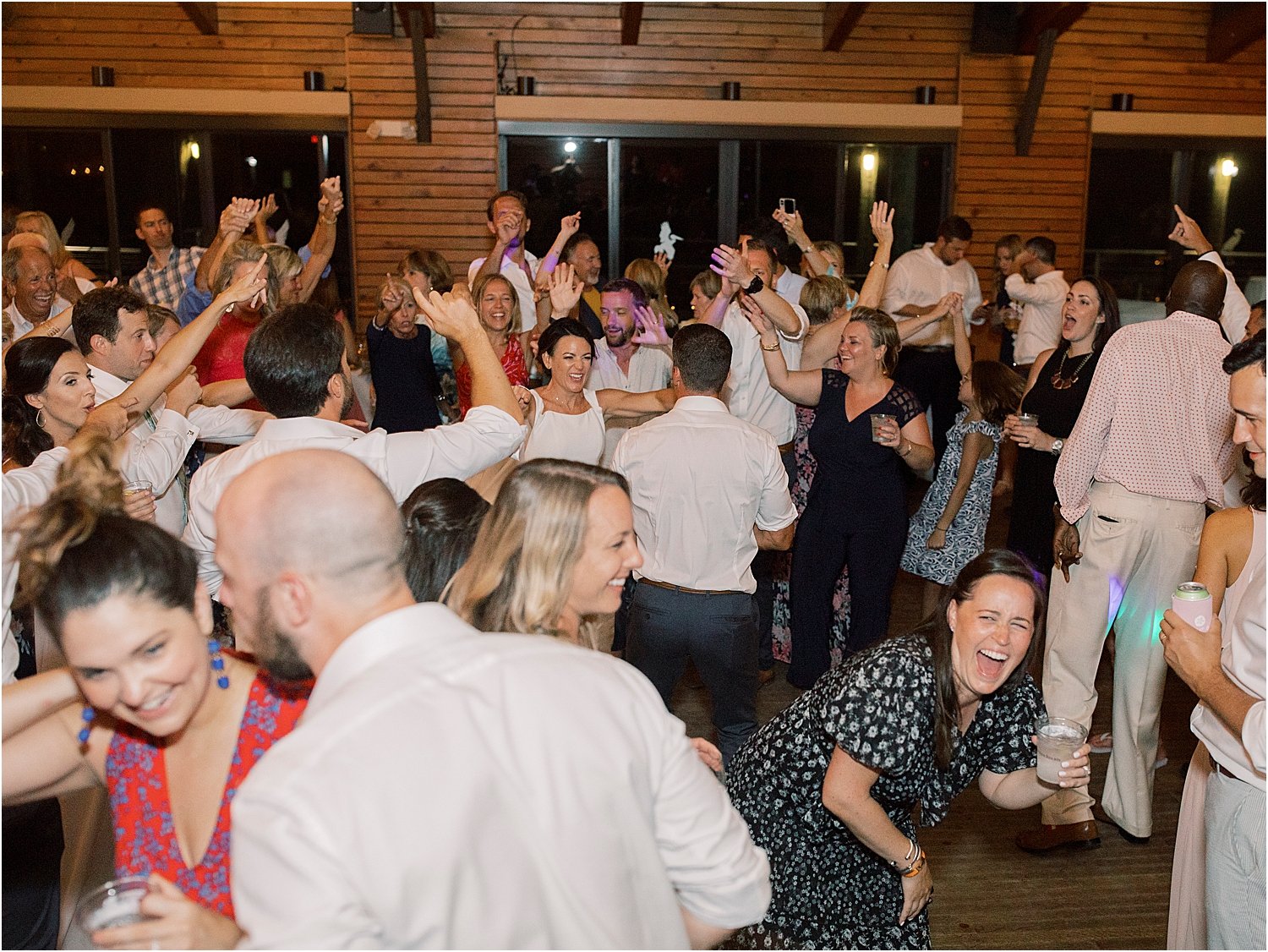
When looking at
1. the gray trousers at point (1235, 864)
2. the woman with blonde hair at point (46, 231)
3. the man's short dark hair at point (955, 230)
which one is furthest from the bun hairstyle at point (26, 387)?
the man's short dark hair at point (955, 230)

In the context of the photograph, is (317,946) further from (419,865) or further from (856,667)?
(856,667)

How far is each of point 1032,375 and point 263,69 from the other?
6592 millimetres

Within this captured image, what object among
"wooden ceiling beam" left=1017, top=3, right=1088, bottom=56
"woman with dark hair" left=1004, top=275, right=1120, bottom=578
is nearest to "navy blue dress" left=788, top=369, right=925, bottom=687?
"woman with dark hair" left=1004, top=275, right=1120, bottom=578

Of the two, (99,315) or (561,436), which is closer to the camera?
(99,315)

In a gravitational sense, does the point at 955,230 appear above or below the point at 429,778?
above

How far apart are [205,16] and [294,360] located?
7045mm

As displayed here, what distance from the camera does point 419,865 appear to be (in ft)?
3.66

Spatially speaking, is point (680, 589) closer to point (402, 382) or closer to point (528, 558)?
point (528, 558)

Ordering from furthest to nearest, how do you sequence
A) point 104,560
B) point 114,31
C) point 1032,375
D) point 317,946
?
point 114,31 < point 1032,375 < point 104,560 < point 317,946

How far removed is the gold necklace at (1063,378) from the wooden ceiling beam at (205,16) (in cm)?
681

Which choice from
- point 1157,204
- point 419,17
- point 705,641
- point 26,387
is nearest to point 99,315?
Result: point 26,387

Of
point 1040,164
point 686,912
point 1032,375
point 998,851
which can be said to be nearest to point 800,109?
point 1040,164

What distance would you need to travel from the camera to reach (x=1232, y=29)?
923cm

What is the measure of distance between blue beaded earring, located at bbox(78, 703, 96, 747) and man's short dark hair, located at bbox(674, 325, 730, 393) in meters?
2.17
